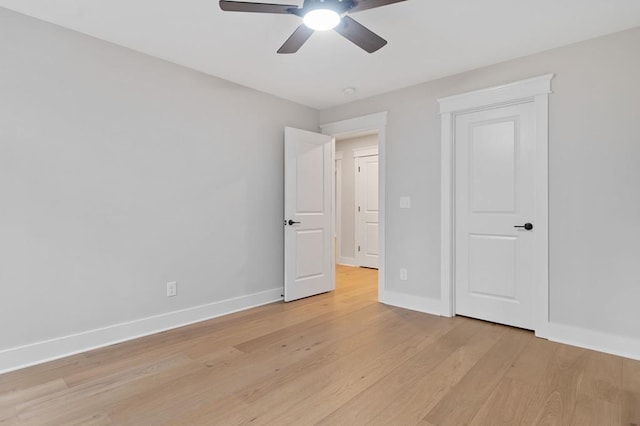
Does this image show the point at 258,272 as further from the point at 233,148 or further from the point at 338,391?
the point at 338,391

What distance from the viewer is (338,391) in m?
2.02

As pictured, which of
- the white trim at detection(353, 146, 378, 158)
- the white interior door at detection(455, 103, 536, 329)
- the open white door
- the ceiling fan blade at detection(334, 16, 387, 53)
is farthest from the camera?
the white trim at detection(353, 146, 378, 158)

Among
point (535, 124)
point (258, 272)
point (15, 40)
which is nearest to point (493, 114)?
point (535, 124)

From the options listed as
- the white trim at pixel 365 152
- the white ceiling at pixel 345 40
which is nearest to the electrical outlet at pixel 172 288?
the white ceiling at pixel 345 40

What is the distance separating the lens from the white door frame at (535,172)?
285cm

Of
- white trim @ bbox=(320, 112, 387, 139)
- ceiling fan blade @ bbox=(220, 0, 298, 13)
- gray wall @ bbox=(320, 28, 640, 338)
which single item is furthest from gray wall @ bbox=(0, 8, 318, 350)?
gray wall @ bbox=(320, 28, 640, 338)

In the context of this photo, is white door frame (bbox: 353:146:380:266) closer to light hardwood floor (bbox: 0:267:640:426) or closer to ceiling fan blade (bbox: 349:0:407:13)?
light hardwood floor (bbox: 0:267:640:426)

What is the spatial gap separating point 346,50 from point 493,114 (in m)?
1.48

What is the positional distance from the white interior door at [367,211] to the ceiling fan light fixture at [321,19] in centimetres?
425

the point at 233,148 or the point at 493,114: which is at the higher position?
the point at 493,114

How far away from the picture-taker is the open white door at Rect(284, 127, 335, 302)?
156 inches

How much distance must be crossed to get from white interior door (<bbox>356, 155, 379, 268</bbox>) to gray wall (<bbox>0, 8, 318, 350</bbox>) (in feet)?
9.30

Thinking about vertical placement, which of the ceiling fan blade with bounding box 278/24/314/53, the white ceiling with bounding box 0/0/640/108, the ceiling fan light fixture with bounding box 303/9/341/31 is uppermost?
the white ceiling with bounding box 0/0/640/108

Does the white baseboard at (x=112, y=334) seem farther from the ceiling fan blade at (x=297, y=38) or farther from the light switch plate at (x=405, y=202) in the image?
the ceiling fan blade at (x=297, y=38)
